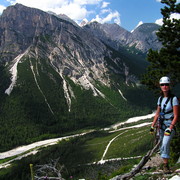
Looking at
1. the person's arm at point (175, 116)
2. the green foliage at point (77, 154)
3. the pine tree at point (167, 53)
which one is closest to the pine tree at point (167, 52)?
the pine tree at point (167, 53)

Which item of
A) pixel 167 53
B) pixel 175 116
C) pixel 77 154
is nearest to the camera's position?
pixel 175 116

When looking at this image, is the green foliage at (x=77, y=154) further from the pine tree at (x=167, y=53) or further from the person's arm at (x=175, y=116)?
the person's arm at (x=175, y=116)

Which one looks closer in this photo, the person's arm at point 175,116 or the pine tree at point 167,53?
the person's arm at point 175,116

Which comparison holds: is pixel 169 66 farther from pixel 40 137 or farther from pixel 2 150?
pixel 40 137

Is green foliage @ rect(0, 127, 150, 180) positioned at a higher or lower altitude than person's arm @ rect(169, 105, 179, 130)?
lower

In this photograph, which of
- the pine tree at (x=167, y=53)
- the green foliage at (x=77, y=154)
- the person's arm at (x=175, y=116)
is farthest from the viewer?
the green foliage at (x=77, y=154)

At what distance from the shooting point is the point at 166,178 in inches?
327

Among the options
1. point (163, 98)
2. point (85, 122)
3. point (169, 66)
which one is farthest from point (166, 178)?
point (85, 122)

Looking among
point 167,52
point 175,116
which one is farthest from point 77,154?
point 175,116

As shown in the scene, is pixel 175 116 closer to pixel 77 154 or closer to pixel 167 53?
pixel 167 53

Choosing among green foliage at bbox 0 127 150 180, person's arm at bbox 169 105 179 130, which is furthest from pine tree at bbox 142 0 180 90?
green foliage at bbox 0 127 150 180

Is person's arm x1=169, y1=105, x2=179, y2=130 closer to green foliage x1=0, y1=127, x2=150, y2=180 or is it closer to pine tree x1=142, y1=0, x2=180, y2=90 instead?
pine tree x1=142, y1=0, x2=180, y2=90

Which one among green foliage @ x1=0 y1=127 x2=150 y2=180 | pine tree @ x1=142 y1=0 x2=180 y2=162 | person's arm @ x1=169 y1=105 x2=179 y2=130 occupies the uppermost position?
pine tree @ x1=142 y1=0 x2=180 y2=162

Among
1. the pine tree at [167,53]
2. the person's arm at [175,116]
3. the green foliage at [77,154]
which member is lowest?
the green foliage at [77,154]
